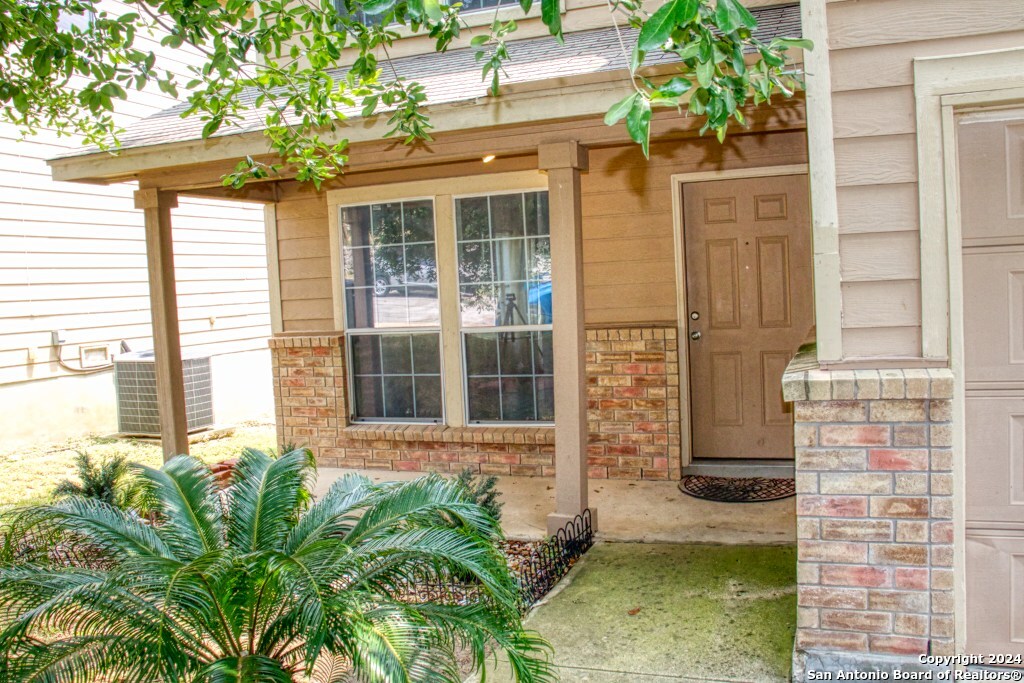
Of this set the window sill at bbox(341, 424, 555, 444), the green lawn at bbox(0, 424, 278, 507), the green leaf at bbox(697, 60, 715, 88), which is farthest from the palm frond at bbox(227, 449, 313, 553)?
the green lawn at bbox(0, 424, 278, 507)

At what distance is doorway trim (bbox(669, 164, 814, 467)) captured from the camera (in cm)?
613

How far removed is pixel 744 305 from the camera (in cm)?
623

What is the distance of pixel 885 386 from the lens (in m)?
3.03

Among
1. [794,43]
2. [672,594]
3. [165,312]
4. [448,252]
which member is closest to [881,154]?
[794,43]

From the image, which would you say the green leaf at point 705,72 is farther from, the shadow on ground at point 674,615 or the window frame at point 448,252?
the window frame at point 448,252

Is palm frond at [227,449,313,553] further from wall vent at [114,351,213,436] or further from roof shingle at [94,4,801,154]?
wall vent at [114,351,213,436]

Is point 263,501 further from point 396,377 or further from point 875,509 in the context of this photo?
point 396,377

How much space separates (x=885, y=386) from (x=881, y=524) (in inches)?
19.8

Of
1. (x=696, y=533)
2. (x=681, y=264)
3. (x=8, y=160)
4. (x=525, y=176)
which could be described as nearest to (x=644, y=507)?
(x=696, y=533)

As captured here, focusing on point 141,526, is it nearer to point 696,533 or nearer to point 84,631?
point 84,631

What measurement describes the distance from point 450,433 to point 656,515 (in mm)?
2028

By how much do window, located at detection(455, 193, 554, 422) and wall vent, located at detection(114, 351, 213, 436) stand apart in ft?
14.1

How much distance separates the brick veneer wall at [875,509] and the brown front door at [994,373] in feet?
0.50

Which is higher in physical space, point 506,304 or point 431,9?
point 431,9
